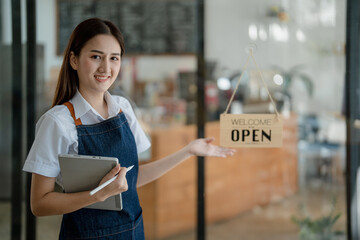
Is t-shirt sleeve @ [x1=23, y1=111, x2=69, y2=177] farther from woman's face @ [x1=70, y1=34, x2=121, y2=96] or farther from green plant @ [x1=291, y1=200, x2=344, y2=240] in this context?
green plant @ [x1=291, y1=200, x2=344, y2=240]

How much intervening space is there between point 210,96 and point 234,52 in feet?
1.20

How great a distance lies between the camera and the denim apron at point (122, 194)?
125 cm

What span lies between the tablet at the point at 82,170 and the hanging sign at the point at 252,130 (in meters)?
0.47

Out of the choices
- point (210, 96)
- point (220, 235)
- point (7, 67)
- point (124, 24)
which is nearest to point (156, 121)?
point (210, 96)

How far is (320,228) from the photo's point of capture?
2.84 metres

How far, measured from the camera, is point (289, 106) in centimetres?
301

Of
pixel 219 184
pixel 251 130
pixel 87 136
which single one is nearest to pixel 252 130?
pixel 251 130

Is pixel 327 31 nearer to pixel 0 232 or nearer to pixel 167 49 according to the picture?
pixel 167 49

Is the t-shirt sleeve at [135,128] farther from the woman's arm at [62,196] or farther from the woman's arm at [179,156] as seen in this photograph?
the woman's arm at [62,196]

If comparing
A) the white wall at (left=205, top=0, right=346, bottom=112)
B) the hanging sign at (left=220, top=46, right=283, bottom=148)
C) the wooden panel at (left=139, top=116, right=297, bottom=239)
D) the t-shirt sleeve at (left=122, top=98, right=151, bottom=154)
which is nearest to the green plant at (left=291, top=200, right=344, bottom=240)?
the wooden panel at (left=139, top=116, right=297, bottom=239)

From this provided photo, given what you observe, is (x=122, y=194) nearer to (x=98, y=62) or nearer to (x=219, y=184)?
(x=98, y=62)

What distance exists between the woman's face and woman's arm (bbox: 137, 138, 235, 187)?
33 centimetres

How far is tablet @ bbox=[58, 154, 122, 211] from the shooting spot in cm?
117

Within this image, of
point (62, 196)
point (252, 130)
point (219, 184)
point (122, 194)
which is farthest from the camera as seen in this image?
point (219, 184)
